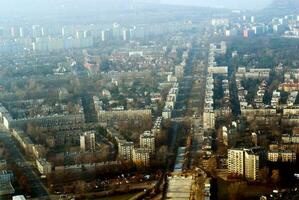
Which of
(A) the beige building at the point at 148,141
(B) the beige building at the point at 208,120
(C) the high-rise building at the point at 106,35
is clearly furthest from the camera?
(C) the high-rise building at the point at 106,35

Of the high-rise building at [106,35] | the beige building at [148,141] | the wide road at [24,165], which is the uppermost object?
the high-rise building at [106,35]

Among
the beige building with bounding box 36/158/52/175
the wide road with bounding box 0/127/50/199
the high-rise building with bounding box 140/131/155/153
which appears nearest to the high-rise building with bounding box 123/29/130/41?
the wide road with bounding box 0/127/50/199

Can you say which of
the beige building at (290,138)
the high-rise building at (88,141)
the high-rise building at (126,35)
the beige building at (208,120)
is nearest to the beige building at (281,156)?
the beige building at (290,138)

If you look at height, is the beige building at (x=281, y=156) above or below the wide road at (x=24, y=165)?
above

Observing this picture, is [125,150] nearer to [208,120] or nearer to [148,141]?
[148,141]

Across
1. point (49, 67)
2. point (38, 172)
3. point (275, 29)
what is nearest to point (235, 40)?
point (275, 29)

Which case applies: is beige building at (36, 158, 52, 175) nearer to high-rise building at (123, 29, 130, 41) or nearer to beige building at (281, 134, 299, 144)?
beige building at (281, 134, 299, 144)

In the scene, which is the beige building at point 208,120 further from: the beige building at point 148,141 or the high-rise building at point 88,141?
the high-rise building at point 88,141

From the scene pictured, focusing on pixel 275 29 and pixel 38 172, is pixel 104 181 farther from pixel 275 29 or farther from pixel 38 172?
pixel 275 29
